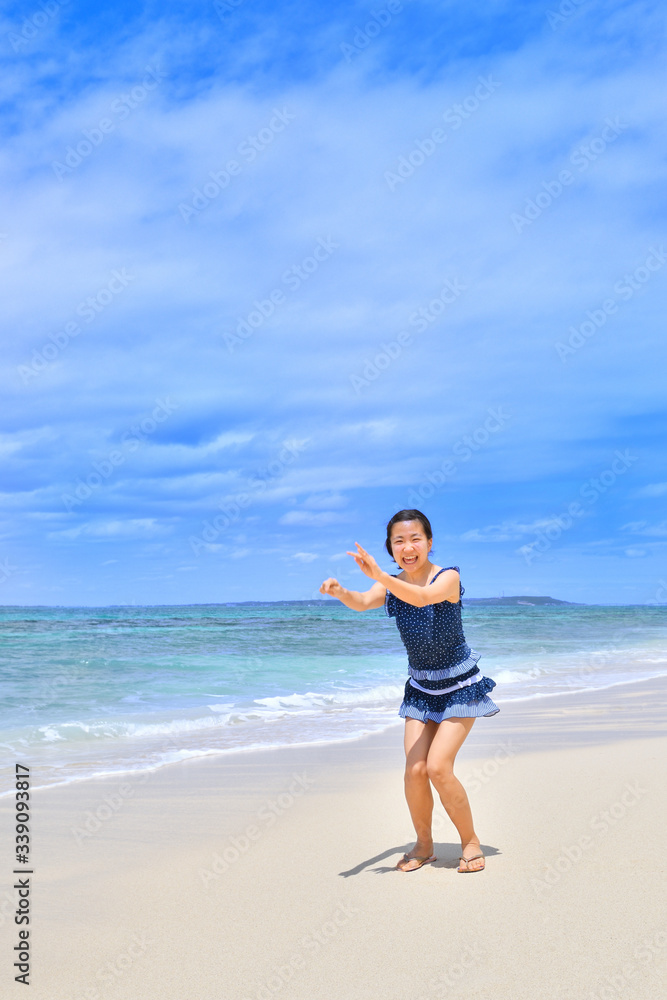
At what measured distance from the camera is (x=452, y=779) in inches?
154

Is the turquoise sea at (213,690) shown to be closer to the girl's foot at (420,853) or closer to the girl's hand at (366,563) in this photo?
the girl's foot at (420,853)

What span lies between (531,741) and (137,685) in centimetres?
721

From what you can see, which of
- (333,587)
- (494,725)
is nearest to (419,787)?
(333,587)

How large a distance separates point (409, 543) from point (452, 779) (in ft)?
3.80

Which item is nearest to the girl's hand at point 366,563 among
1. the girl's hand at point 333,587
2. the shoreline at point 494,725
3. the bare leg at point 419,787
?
the girl's hand at point 333,587

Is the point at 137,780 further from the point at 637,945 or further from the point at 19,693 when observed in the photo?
the point at 19,693

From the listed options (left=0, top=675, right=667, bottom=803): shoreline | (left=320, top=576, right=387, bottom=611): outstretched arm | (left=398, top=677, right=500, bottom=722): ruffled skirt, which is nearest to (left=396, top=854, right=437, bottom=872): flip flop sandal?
(left=398, top=677, right=500, bottom=722): ruffled skirt

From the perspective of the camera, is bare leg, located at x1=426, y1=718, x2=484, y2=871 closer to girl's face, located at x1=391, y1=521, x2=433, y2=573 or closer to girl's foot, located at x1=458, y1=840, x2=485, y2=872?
girl's foot, located at x1=458, y1=840, x2=485, y2=872

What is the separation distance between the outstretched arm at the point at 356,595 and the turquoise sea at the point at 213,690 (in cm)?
329

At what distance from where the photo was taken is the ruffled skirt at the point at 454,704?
405 centimetres

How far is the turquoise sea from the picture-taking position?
766 cm

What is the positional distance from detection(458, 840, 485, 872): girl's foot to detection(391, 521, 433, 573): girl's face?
4.50ft

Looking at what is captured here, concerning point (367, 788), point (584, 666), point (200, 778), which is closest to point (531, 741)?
point (367, 788)

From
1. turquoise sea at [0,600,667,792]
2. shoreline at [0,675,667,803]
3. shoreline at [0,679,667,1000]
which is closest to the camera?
shoreline at [0,679,667,1000]
